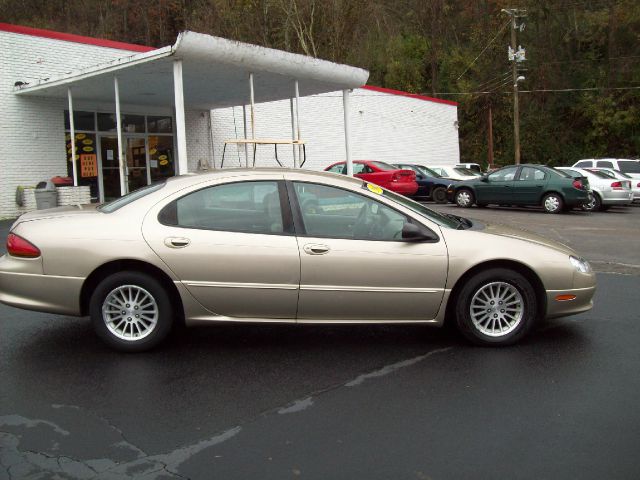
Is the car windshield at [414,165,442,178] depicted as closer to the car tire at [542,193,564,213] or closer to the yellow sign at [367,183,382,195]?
the car tire at [542,193,564,213]

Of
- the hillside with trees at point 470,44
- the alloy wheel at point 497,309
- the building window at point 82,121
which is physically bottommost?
the alloy wheel at point 497,309

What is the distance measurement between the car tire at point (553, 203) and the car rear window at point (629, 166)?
7.33 metres

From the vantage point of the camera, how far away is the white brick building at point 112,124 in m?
16.4

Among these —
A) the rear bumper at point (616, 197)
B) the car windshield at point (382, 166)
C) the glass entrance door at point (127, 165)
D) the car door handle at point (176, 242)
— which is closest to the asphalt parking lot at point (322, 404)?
the car door handle at point (176, 242)

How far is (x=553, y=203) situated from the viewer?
18.2m

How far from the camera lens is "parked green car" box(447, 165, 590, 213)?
17906 mm

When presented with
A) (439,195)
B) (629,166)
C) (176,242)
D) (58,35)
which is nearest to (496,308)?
(176,242)

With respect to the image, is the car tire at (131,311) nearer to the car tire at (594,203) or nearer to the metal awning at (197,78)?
the metal awning at (197,78)

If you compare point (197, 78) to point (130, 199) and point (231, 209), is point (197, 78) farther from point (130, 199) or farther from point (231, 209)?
point (231, 209)

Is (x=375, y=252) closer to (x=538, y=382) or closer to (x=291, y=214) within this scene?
(x=291, y=214)

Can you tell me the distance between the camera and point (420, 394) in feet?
14.1

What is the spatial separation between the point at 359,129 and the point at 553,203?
11.0 metres

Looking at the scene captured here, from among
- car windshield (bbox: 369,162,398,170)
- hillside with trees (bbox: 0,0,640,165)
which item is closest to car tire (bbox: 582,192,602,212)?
car windshield (bbox: 369,162,398,170)

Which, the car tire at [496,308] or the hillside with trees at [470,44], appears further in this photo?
the hillside with trees at [470,44]
